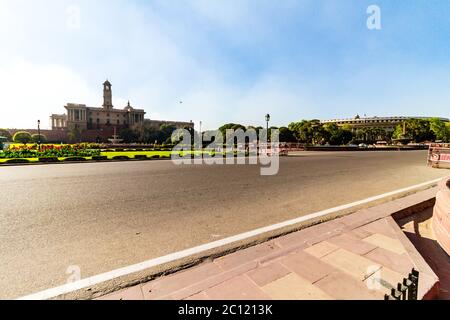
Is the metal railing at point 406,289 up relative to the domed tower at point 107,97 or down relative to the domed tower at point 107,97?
down

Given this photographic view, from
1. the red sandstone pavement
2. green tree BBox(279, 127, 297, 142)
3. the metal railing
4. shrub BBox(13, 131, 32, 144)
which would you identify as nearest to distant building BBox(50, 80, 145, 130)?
shrub BBox(13, 131, 32, 144)

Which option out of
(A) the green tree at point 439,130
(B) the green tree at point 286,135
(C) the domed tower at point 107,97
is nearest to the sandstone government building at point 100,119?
(C) the domed tower at point 107,97

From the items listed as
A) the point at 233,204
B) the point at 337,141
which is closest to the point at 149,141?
the point at 337,141

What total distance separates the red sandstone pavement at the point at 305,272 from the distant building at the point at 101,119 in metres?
94.0

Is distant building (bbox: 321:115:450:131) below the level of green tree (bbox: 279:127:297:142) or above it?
above

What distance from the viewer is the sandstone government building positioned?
93000mm

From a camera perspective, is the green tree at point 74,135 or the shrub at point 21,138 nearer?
the shrub at point 21,138

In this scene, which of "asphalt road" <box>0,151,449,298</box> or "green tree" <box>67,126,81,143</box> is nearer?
"asphalt road" <box>0,151,449,298</box>

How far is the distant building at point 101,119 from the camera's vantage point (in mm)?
94312

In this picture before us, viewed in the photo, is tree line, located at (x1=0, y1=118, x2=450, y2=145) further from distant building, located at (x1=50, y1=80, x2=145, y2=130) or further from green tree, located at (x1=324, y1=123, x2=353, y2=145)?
distant building, located at (x1=50, y1=80, x2=145, y2=130)

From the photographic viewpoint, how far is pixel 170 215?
454 centimetres

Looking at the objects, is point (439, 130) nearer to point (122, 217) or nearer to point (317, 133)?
point (317, 133)

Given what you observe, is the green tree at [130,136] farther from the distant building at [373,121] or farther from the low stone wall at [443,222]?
the distant building at [373,121]
